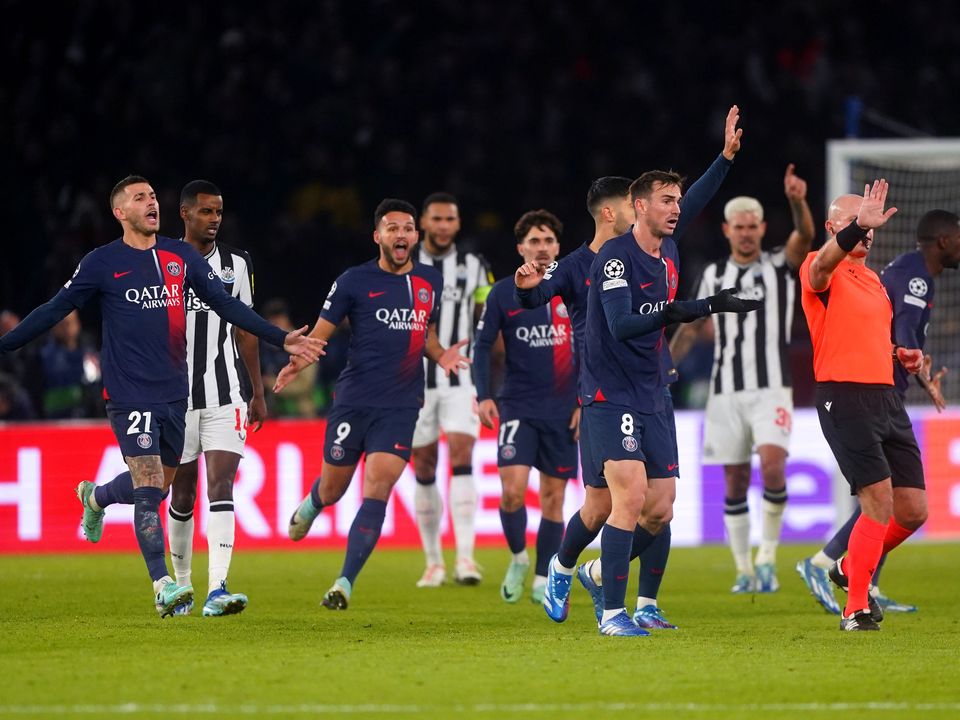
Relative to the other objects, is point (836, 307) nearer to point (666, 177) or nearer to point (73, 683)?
point (666, 177)

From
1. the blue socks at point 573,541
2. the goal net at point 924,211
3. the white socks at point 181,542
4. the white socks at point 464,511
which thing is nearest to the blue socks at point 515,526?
the white socks at point 464,511

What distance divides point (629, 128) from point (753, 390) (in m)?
9.51

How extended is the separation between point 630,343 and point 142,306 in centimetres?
264

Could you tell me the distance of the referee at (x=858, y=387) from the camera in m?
7.82

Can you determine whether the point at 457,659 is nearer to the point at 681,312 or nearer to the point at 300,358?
the point at 681,312

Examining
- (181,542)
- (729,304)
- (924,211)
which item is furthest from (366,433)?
(924,211)

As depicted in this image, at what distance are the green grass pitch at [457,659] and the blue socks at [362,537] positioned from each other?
0.27 meters

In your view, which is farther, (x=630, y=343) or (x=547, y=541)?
(x=547, y=541)

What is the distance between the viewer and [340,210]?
19203 mm

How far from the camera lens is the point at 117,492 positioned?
8.66 meters

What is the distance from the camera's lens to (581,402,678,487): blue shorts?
7.60m

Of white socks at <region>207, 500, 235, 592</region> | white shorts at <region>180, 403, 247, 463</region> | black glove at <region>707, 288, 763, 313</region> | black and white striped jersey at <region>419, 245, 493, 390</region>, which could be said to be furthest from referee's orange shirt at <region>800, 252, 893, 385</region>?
black and white striped jersey at <region>419, 245, 493, 390</region>

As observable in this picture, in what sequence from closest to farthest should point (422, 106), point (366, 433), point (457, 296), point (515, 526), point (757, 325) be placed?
point (366, 433), point (515, 526), point (757, 325), point (457, 296), point (422, 106)

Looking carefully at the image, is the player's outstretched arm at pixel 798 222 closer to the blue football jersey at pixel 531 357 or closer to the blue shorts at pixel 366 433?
the blue football jersey at pixel 531 357
